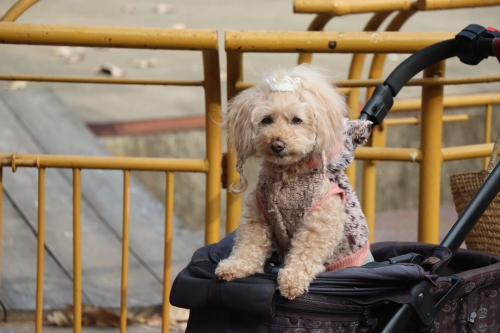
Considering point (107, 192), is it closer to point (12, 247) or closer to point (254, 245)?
point (12, 247)

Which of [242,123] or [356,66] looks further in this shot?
[356,66]

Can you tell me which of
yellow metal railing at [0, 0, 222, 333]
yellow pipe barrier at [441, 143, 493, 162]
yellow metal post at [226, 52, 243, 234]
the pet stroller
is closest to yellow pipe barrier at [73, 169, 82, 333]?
yellow metal railing at [0, 0, 222, 333]

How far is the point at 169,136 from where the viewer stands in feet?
18.9

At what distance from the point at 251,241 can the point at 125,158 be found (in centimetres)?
76

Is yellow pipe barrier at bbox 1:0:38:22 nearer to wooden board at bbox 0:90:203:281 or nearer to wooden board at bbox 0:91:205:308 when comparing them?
wooden board at bbox 0:91:205:308

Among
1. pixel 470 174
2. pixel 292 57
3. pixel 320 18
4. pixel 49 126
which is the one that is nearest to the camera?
pixel 470 174

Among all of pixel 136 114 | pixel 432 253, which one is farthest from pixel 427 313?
pixel 136 114

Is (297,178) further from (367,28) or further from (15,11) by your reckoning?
(367,28)

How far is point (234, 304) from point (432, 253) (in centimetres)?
59

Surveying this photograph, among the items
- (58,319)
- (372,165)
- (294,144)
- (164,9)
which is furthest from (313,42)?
(164,9)

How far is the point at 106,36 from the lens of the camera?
2.43m

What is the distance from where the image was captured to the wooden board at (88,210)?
391cm

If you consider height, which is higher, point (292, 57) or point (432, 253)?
point (292, 57)

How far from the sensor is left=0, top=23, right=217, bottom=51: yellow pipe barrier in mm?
2426
